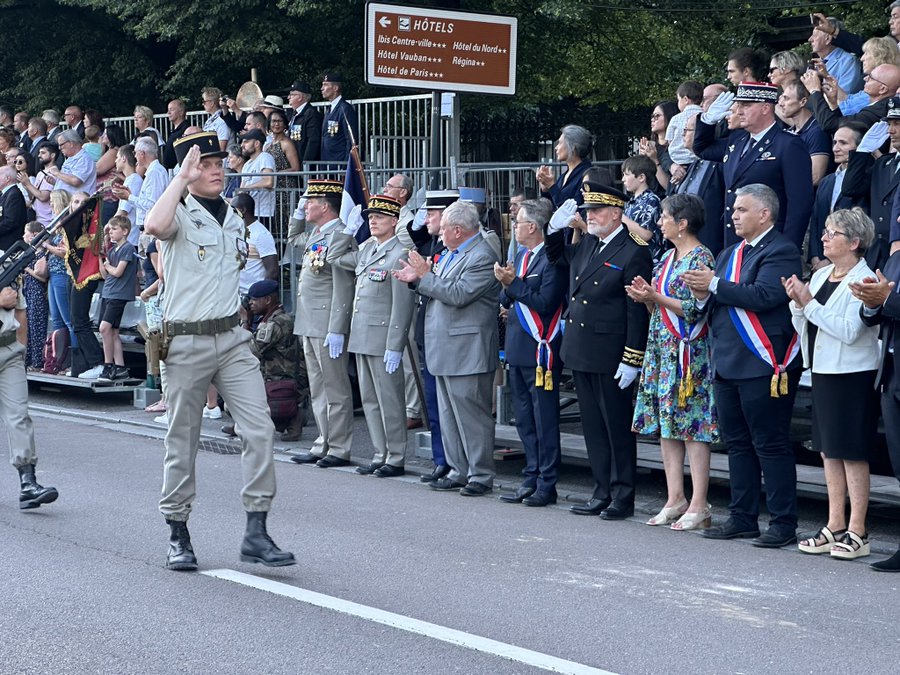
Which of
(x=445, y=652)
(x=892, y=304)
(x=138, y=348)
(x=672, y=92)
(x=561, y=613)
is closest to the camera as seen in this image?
(x=445, y=652)

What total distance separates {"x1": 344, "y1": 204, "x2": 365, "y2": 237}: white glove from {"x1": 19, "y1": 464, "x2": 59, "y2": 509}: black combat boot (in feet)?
11.4

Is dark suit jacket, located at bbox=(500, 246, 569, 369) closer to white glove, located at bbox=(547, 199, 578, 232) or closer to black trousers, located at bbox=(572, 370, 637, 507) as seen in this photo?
white glove, located at bbox=(547, 199, 578, 232)

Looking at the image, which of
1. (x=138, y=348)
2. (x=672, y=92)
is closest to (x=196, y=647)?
(x=138, y=348)

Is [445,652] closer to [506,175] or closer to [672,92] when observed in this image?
[506,175]

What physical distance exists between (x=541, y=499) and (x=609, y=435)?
725mm

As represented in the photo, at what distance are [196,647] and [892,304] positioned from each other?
4.06 m

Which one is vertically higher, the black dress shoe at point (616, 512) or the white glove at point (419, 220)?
the white glove at point (419, 220)

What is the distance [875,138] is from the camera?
30.9 ft

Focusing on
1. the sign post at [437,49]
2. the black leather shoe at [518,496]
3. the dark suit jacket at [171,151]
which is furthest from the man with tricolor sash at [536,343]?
the dark suit jacket at [171,151]

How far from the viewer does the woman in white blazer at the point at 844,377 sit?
807 centimetres

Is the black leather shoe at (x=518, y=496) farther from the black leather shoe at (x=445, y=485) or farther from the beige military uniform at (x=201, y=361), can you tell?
the beige military uniform at (x=201, y=361)

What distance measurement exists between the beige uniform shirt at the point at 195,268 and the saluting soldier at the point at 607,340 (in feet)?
8.92

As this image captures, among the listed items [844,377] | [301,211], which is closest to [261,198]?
[301,211]

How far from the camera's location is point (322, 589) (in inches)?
284
